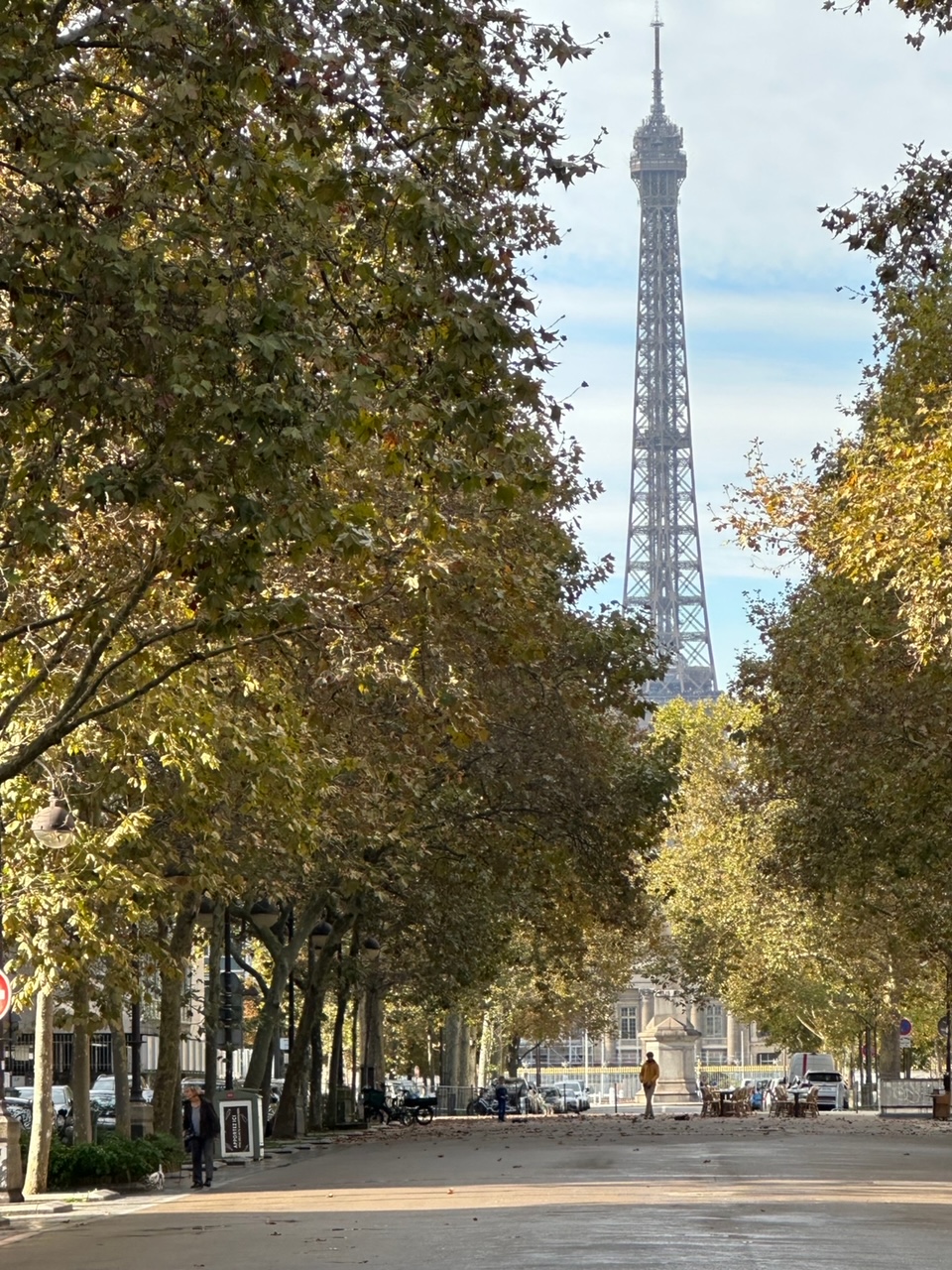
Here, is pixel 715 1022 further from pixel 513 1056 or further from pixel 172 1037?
pixel 172 1037

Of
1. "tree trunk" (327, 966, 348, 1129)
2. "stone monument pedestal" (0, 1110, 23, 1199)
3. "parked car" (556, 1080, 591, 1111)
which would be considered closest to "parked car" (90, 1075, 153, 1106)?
"tree trunk" (327, 966, 348, 1129)

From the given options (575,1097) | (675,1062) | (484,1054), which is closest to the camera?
(675,1062)

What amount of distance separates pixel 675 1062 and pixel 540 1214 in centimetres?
6399

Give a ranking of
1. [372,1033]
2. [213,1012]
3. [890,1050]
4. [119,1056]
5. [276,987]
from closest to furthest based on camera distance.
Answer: [213,1012]
[119,1056]
[276,987]
[372,1033]
[890,1050]

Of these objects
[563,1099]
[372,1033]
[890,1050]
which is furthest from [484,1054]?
[372,1033]

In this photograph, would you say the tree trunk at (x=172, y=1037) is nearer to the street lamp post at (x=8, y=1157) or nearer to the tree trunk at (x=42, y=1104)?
the tree trunk at (x=42, y=1104)

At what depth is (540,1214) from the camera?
738 inches

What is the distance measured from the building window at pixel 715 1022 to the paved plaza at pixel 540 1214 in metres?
130

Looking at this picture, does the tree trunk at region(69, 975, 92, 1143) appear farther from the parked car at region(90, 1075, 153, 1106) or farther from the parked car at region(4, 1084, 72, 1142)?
the parked car at region(90, 1075, 153, 1106)

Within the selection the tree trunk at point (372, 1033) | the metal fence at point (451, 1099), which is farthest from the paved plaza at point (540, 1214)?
the metal fence at point (451, 1099)

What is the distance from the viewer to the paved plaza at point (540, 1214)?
14852 millimetres

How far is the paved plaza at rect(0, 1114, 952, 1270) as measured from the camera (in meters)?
14.9

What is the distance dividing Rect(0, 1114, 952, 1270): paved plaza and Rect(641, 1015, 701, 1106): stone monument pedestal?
4691 centimetres

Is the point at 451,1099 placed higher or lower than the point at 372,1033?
lower
